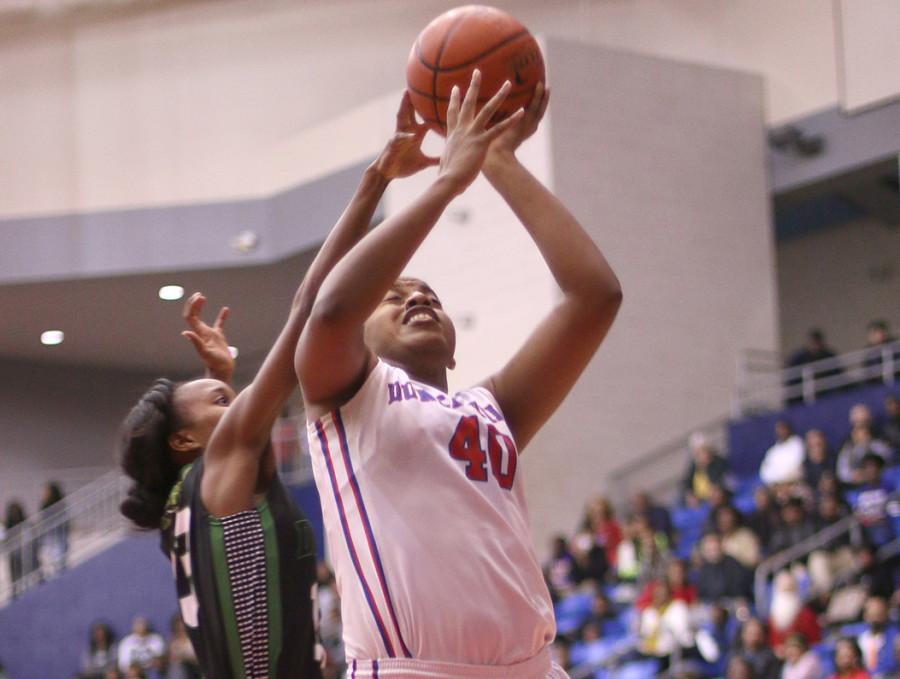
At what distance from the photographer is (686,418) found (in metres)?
15.9

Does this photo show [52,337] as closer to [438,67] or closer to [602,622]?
[602,622]

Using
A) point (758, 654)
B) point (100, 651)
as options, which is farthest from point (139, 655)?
point (758, 654)

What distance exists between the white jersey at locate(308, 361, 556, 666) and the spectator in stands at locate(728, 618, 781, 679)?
269 inches

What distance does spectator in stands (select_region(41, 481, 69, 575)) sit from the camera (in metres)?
18.3

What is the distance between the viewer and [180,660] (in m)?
13.1

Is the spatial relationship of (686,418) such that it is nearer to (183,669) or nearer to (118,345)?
(183,669)

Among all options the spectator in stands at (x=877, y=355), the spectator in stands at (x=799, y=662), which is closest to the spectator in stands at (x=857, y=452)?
the spectator in stands at (x=877, y=355)

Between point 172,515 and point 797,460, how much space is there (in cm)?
968

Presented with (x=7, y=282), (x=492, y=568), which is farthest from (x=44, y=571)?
(x=492, y=568)

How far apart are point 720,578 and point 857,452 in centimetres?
166

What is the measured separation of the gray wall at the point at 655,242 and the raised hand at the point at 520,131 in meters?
11.8

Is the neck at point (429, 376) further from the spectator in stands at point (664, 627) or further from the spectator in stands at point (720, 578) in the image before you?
the spectator in stands at point (720, 578)

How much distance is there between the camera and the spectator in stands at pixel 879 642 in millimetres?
9109

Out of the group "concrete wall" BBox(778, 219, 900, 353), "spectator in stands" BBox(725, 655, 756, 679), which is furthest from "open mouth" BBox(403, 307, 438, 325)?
"concrete wall" BBox(778, 219, 900, 353)
